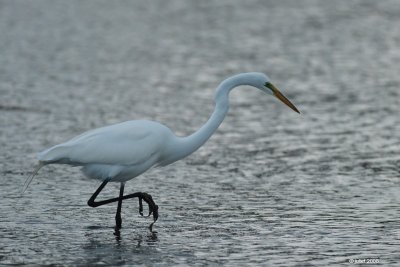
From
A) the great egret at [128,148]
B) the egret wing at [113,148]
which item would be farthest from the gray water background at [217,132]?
the egret wing at [113,148]

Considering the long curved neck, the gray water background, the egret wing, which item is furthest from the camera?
the long curved neck

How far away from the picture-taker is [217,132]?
47.3ft

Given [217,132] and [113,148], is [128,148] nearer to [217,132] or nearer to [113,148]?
[113,148]

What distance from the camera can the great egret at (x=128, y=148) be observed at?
9086 millimetres

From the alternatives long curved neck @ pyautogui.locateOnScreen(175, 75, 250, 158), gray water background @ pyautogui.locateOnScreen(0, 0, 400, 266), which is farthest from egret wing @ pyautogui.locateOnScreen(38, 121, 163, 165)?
gray water background @ pyautogui.locateOnScreen(0, 0, 400, 266)

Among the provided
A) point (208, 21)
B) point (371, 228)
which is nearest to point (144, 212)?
point (371, 228)

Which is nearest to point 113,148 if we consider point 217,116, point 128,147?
point 128,147

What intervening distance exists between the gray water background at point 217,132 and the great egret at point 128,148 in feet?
1.81

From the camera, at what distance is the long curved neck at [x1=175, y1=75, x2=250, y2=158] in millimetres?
9328

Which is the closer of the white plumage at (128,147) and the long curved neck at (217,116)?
the white plumage at (128,147)

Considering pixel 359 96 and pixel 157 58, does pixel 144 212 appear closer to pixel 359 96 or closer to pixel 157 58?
pixel 359 96

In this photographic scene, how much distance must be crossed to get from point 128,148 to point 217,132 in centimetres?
537

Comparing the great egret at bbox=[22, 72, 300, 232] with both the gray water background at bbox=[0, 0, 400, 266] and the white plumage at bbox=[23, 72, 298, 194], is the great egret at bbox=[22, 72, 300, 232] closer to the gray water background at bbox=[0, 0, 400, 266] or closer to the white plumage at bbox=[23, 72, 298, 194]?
the white plumage at bbox=[23, 72, 298, 194]

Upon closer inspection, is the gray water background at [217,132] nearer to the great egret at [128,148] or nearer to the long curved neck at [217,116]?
the great egret at [128,148]
